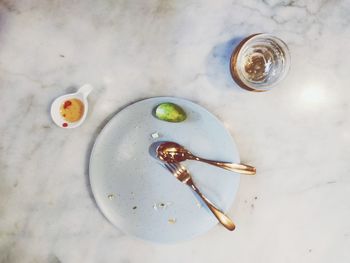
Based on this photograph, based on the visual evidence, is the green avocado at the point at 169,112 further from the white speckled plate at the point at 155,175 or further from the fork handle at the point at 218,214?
the fork handle at the point at 218,214

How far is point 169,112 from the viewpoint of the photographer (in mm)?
1263

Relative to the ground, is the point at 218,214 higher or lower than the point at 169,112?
lower

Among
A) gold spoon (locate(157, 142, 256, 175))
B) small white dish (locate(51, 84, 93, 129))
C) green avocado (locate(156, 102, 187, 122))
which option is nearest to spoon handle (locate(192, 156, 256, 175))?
→ gold spoon (locate(157, 142, 256, 175))

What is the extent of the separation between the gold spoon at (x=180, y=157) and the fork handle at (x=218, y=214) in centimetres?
7

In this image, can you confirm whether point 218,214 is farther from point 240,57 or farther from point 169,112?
point 240,57

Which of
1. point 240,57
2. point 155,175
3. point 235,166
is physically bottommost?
point 155,175

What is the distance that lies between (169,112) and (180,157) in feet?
0.43

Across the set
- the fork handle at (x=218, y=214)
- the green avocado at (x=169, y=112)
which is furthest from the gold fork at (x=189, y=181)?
the green avocado at (x=169, y=112)

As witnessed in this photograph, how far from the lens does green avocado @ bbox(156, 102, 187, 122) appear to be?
126 cm

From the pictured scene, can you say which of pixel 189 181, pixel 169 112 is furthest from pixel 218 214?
pixel 169 112

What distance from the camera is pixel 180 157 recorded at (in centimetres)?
128

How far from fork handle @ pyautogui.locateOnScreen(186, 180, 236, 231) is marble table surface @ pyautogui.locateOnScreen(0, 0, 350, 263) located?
0.09 metres

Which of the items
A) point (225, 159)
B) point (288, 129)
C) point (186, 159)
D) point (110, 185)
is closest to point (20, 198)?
point (110, 185)

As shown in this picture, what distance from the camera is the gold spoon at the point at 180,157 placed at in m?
1.27
